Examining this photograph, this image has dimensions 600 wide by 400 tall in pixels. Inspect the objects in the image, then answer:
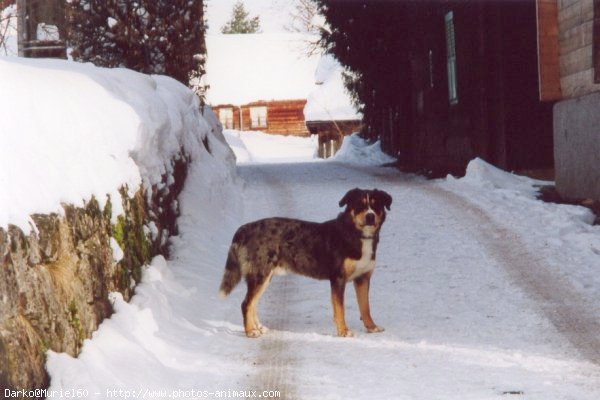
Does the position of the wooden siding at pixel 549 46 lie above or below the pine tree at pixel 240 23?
below

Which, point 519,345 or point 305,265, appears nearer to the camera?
point 519,345

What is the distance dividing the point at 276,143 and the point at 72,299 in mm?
57150

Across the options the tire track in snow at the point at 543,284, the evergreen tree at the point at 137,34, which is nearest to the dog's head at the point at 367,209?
the tire track in snow at the point at 543,284

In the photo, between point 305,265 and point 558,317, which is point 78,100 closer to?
point 305,265

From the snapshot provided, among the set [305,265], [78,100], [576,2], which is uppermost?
[576,2]

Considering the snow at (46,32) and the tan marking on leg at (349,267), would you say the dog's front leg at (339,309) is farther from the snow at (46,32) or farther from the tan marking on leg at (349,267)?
the snow at (46,32)

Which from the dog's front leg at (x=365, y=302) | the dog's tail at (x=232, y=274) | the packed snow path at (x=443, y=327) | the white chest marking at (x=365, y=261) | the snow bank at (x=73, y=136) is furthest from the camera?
the dog's tail at (x=232, y=274)

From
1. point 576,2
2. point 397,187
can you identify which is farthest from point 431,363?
point 397,187

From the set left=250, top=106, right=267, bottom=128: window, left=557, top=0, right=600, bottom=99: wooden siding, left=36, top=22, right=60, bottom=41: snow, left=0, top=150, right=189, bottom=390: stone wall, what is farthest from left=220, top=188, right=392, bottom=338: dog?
left=250, top=106, right=267, bottom=128: window

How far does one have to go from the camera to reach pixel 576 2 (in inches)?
647

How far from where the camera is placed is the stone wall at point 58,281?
568 cm

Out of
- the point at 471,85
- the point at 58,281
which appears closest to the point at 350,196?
the point at 58,281

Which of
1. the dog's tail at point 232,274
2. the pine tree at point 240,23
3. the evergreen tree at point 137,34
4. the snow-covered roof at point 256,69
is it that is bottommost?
the dog's tail at point 232,274

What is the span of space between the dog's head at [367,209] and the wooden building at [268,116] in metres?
61.4
